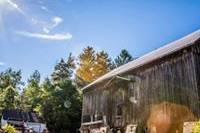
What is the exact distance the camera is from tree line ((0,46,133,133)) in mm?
41344

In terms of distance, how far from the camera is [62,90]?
43500 millimetres

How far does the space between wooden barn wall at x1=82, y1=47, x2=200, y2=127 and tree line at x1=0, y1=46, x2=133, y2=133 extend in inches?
646

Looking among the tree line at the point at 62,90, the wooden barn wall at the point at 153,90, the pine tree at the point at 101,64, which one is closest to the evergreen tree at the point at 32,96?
the tree line at the point at 62,90

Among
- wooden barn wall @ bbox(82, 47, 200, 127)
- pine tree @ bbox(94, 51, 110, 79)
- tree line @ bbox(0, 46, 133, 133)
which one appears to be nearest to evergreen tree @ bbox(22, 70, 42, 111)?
tree line @ bbox(0, 46, 133, 133)

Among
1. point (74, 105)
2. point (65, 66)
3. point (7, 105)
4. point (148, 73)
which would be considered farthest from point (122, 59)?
point (148, 73)

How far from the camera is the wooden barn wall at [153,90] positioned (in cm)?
1602

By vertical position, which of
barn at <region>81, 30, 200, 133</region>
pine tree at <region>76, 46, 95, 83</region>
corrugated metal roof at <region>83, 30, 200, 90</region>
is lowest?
barn at <region>81, 30, 200, 133</region>

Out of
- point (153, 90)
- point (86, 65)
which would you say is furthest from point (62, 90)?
point (153, 90)

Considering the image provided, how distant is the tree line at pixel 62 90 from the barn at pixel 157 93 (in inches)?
663

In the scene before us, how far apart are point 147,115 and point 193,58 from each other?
495 cm

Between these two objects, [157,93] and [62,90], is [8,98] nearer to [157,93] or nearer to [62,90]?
[62,90]

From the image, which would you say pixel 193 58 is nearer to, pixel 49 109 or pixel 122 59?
pixel 49 109

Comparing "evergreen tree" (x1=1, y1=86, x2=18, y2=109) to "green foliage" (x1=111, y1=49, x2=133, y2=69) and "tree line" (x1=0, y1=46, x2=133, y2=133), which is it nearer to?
"tree line" (x1=0, y1=46, x2=133, y2=133)

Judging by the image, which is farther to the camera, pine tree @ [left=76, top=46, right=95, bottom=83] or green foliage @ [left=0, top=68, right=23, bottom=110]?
green foliage @ [left=0, top=68, right=23, bottom=110]
